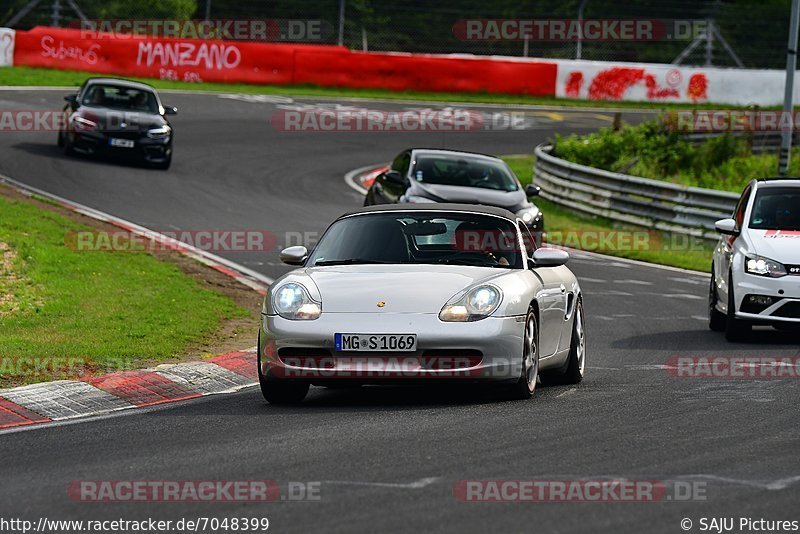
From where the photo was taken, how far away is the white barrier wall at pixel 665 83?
44000 millimetres

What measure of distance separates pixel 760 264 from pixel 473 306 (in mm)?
5724

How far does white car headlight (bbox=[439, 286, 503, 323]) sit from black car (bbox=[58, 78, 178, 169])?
1863 cm

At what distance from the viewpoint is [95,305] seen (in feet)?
45.3

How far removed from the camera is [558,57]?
44.5 metres

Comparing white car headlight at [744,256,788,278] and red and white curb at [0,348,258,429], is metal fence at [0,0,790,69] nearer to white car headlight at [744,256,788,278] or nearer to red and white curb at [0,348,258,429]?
white car headlight at [744,256,788,278]

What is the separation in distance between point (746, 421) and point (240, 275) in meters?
9.47

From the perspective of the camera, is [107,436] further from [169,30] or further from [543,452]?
[169,30]

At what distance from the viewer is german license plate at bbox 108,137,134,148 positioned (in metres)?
27.1

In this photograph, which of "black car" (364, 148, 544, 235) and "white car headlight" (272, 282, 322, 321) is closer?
"white car headlight" (272, 282, 322, 321)

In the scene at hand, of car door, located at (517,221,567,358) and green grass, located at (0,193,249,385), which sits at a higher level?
car door, located at (517,221,567,358)

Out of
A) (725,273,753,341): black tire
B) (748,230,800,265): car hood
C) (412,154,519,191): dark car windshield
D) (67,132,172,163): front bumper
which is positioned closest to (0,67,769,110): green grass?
(67,132,172,163): front bumper

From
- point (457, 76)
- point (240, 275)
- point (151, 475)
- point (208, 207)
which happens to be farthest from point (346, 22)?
point (151, 475)

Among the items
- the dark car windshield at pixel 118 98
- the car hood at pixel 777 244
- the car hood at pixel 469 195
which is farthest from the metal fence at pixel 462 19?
the car hood at pixel 777 244

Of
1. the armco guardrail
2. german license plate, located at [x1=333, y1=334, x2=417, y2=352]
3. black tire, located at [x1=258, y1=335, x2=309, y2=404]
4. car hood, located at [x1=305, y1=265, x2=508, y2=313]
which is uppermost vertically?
car hood, located at [x1=305, y1=265, x2=508, y2=313]
